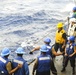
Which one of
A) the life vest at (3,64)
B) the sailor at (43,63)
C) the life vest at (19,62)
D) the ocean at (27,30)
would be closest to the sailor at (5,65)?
the life vest at (3,64)

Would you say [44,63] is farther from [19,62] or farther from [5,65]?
[5,65]

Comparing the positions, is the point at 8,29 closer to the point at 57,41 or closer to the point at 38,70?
the point at 57,41

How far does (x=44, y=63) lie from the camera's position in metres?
7.44

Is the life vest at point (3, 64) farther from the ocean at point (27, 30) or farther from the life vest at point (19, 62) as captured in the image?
the ocean at point (27, 30)

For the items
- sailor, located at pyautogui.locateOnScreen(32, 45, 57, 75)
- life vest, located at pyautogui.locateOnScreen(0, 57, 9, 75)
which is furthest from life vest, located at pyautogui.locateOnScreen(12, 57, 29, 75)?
sailor, located at pyautogui.locateOnScreen(32, 45, 57, 75)

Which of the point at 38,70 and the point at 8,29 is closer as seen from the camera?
the point at 38,70

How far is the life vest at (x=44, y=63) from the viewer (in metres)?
7.36

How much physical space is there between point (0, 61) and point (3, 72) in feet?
1.14

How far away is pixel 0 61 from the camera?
6.98 m

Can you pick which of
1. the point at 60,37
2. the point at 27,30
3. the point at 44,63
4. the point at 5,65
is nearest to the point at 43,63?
the point at 44,63

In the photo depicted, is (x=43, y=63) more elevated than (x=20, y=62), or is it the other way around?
(x=20, y=62)

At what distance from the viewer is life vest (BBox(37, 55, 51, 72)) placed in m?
7.36

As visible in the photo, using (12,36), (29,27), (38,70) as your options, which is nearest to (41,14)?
(29,27)

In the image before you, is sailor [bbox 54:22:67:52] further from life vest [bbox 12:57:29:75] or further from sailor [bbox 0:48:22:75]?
sailor [bbox 0:48:22:75]
